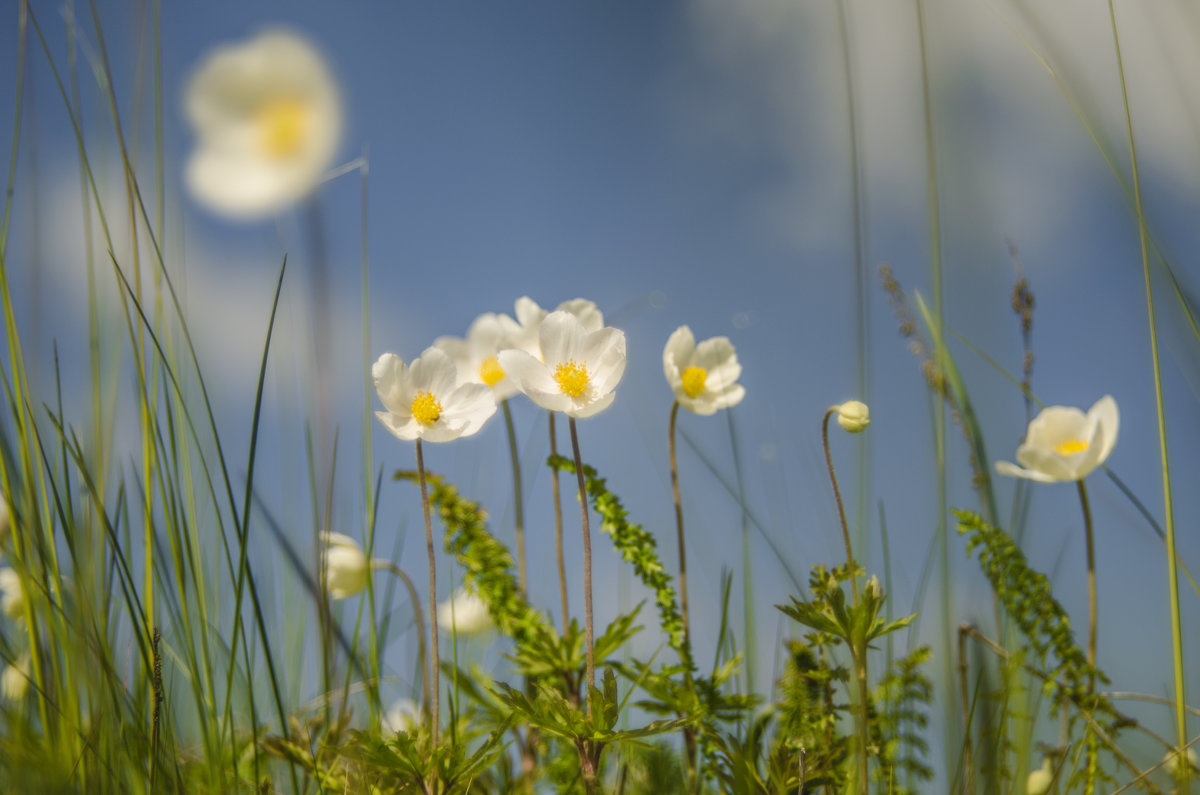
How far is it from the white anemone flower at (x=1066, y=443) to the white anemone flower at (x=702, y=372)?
0.43 m

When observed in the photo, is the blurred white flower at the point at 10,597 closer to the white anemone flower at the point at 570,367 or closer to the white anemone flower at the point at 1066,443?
the white anemone flower at the point at 570,367

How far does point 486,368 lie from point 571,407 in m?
0.50

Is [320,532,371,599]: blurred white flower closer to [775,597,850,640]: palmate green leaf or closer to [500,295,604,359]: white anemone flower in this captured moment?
[500,295,604,359]: white anemone flower

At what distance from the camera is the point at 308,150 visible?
979 millimetres

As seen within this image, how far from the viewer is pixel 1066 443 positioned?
1237 mm

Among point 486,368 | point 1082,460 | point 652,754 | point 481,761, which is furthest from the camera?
point 486,368

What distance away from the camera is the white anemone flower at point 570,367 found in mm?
955

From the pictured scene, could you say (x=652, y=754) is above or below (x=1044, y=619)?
below

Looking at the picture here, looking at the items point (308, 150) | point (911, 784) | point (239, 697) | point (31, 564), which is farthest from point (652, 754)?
point (308, 150)

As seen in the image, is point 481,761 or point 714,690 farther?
point 714,690

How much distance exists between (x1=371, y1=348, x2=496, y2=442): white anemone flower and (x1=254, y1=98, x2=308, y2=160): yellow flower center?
0.29 m

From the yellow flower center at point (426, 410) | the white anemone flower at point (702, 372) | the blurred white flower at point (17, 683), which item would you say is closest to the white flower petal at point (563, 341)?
the yellow flower center at point (426, 410)

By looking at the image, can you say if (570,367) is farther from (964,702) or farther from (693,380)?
(964,702)

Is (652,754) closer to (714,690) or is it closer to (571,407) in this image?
(714,690)
